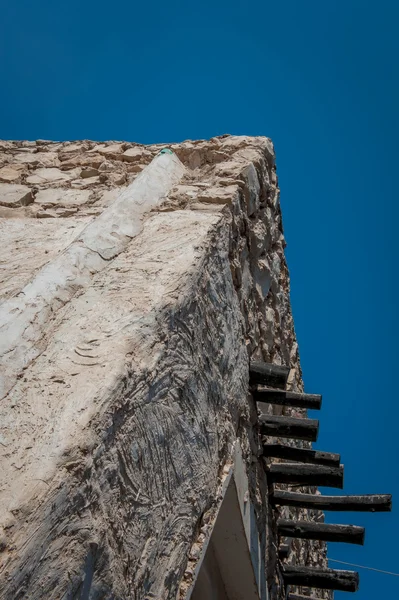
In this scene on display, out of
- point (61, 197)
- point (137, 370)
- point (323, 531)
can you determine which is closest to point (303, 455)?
point (323, 531)

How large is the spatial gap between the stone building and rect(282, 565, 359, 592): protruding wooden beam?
85mm

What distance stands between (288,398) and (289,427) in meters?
0.14

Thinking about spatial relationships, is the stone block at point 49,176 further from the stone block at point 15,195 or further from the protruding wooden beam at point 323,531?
the protruding wooden beam at point 323,531

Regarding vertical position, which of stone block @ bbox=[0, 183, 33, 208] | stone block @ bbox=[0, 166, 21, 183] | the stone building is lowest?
the stone building

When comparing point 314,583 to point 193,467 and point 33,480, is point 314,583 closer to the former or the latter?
point 193,467

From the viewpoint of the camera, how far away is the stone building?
148 centimetres

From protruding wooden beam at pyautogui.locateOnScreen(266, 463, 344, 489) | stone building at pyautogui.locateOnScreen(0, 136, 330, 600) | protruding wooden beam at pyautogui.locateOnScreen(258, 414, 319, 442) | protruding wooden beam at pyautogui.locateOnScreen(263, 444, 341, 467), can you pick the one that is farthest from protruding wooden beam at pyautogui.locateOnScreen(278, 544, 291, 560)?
protruding wooden beam at pyautogui.locateOnScreen(258, 414, 319, 442)

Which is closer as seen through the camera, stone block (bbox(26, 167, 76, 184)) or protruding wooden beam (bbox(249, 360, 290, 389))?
protruding wooden beam (bbox(249, 360, 290, 389))

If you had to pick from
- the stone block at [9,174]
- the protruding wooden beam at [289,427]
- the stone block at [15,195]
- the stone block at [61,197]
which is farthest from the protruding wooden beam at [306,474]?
the stone block at [9,174]

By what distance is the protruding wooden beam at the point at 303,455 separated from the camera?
3.08 meters

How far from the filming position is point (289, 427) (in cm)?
307

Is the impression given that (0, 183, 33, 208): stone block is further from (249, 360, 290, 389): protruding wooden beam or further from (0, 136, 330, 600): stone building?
(249, 360, 290, 389): protruding wooden beam

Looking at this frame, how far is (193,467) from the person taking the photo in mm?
2146

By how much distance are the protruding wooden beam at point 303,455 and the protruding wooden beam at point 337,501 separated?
1.00 ft
